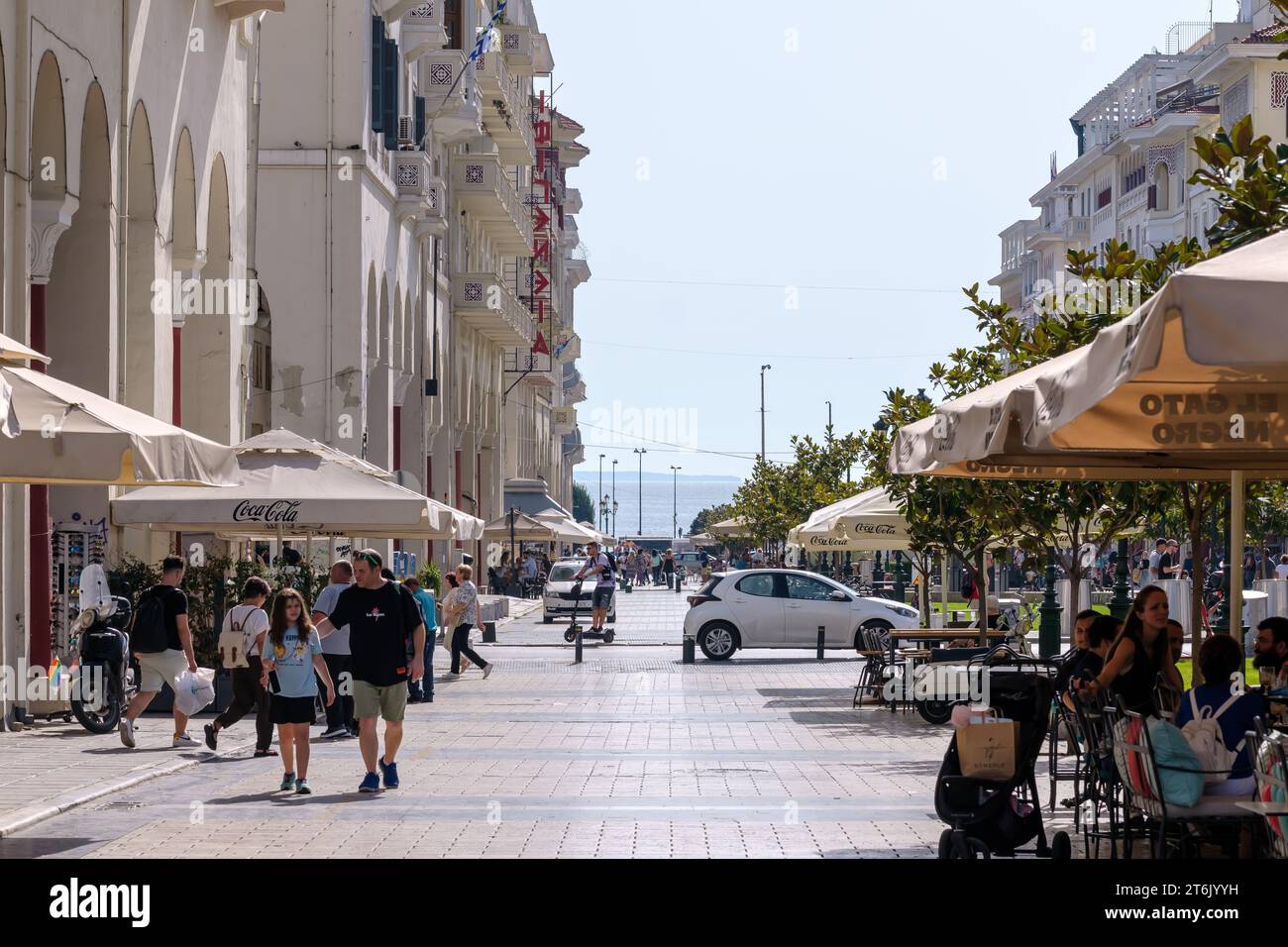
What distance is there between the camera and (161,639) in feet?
55.9

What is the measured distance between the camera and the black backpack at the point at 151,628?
669 inches

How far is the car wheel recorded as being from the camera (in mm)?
32688

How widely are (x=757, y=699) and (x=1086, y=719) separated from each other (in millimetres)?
13160

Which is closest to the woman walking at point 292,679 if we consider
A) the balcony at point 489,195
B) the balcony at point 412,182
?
the balcony at point 412,182

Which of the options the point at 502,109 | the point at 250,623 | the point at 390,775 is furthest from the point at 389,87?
the point at 390,775

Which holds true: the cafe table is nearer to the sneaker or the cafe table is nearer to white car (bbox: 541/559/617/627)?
the sneaker

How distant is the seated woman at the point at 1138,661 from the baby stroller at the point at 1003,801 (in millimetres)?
843

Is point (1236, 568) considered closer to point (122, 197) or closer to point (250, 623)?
point (250, 623)

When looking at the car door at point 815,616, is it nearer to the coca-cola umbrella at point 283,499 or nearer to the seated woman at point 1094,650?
the coca-cola umbrella at point 283,499

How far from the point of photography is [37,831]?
12.0 m

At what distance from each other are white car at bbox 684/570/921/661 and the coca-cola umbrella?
1208cm

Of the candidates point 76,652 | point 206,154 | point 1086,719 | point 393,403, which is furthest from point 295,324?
point 1086,719
